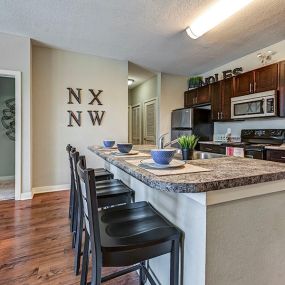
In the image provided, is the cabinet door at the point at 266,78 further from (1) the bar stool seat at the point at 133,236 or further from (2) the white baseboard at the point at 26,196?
(2) the white baseboard at the point at 26,196

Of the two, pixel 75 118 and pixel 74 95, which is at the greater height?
pixel 74 95

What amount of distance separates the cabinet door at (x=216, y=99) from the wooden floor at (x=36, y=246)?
319 centimetres

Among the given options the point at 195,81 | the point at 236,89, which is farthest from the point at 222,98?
the point at 195,81

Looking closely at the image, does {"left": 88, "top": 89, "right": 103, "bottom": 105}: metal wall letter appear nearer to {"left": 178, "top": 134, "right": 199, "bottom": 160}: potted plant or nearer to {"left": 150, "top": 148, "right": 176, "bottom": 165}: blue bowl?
{"left": 178, "top": 134, "right": 199, "bottom": 160}: potted plant

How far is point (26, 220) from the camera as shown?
2529mm

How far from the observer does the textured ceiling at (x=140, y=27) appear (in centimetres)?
235

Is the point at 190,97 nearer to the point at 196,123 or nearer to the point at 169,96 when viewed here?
the point at 169,96

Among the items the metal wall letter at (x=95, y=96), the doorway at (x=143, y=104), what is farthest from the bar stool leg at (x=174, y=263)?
the doorway at (x=143, y=104)

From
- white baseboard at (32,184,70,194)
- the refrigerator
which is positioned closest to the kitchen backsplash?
the refrigerator

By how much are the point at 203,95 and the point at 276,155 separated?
2.13 m

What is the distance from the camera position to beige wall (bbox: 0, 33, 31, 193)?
3.15 meters

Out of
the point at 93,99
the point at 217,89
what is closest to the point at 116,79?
the point at 93,99

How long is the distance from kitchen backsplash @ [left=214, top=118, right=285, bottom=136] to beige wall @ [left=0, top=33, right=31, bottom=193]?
3.71 m

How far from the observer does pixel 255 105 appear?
3.29 meters
